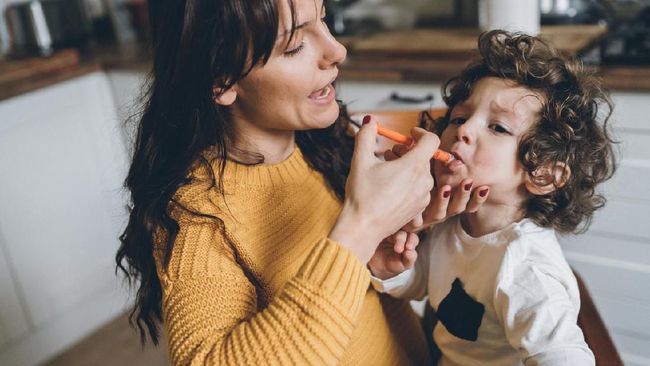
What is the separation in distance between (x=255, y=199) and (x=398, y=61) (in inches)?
41.2

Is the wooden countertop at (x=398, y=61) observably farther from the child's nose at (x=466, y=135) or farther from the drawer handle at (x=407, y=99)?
the child's nose at (x=466, y=135)

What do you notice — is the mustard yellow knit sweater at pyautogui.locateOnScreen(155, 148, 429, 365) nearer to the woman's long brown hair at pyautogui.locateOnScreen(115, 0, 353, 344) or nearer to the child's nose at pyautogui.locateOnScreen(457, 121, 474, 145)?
the woman's long brown hair at pyautogui.locateOnScreen(115, 0, 353, 344)

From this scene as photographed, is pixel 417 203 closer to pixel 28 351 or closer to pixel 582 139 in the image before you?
pixel 582 139

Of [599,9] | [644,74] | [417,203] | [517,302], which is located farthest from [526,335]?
[599,9]

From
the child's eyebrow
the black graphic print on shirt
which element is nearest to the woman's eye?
the child's eyebrow

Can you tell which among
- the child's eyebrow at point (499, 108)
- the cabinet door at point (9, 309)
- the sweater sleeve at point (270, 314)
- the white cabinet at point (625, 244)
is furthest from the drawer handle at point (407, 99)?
the cabinet door at point (9, 309)

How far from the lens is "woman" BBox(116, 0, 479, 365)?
798 mm

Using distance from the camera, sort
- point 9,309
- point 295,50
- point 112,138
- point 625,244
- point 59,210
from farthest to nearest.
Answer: point 112,138 → point 59,210 → point 9,309 → point 625,244 → point 295,50

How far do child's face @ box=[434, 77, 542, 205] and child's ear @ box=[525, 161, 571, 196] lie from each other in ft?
0.08

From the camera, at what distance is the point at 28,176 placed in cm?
215

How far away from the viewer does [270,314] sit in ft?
2.62

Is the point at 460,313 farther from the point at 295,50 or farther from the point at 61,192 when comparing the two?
the point at 61,192

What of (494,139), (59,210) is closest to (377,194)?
(494,139)

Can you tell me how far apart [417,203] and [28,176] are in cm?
171
